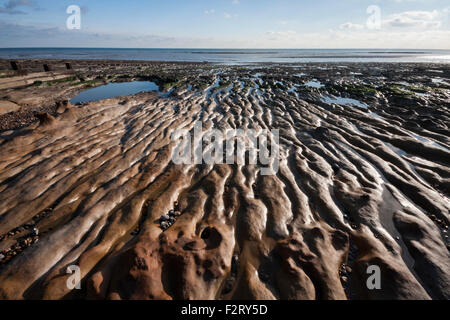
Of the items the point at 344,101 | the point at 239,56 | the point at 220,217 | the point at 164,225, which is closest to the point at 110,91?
the point at 164,225

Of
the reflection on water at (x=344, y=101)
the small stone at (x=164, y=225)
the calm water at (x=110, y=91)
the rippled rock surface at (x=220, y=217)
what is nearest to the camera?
the rippled rock surface at (x=220, y=217)

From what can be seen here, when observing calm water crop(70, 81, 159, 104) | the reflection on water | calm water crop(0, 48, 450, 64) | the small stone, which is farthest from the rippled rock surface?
calm water crop(0, 48, 450, 64)

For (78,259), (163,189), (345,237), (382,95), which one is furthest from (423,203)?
(382,95)

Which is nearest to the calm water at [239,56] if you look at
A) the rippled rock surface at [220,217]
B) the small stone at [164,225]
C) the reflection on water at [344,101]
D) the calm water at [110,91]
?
the calm water at [110,91]

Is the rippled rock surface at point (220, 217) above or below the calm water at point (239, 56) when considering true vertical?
below

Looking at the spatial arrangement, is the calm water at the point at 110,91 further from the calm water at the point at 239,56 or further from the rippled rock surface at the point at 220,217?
the calm water at the point at 239,56

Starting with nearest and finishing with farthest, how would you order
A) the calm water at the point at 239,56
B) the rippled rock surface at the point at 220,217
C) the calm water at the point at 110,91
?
the rippled rock surface at the point at 220,217 < the calm water at the point at 110,91 < the calm water at the point at 239,56
